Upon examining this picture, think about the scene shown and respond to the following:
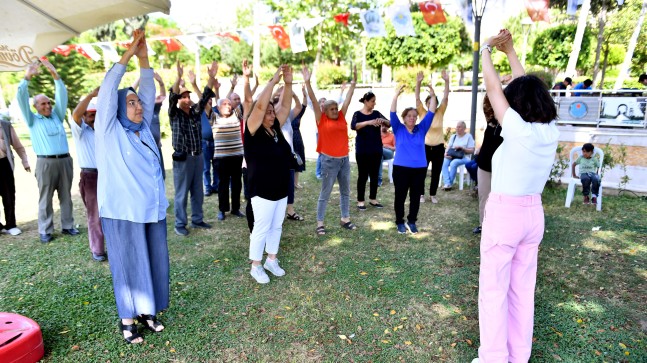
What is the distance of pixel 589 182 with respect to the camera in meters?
6.87

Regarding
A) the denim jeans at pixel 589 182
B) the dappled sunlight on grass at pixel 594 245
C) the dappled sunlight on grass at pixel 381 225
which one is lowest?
the dappled sunlight on grass at pixel 594 245

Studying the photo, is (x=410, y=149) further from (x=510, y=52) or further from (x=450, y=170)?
(x=450, y=170)

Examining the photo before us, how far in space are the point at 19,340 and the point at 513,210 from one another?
11.1 feet

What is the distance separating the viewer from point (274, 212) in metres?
4.21

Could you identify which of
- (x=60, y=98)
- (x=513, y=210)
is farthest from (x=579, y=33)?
(x=60, y=98)

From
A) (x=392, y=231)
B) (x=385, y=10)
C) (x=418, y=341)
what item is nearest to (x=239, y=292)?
(x=418, y=341)

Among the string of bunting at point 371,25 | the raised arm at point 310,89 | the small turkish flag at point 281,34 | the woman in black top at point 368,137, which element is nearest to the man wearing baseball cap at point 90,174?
the raised arm at point 310,89

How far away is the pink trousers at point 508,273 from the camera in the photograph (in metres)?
2.53

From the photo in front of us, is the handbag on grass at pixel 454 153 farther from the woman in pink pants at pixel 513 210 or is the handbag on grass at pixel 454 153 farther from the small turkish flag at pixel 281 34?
the small turkish flag at pixel 281 34

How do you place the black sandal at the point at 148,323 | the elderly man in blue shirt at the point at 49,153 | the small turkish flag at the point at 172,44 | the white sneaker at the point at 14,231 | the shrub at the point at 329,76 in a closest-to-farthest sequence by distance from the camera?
the black sandal at the point at 148,323, the elderly man in blue shirt at the point at 49,153, the white sneaker at the point at 14,231, the small turkish flag at the point at 172,44, the shrub at the point at 329,76

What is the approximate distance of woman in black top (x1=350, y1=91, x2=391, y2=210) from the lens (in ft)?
20.2

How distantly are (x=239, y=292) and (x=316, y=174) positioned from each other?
546 cm

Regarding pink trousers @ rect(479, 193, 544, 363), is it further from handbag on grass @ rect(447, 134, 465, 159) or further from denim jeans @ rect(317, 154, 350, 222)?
handbag on grass @ rect(447, 134, 465, 159)

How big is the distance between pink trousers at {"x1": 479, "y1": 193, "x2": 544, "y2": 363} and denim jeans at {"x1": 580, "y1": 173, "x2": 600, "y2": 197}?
5133mm
